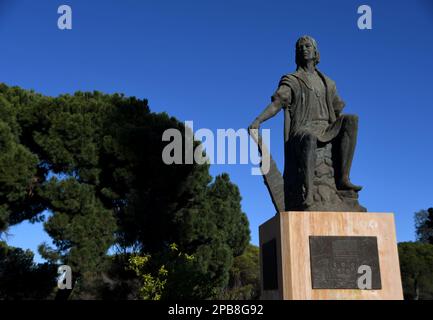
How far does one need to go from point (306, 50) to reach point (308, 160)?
2154 millimetres

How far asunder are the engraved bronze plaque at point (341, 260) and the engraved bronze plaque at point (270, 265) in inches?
25.0

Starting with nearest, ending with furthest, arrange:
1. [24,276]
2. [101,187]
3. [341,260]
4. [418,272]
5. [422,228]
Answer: [341,260], [24,276], [101,187], [418,272], [422,228]

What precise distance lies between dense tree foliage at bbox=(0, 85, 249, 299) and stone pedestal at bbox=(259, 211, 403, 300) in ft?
28.0

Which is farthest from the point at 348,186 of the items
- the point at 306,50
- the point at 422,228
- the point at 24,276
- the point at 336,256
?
the point at 422,228

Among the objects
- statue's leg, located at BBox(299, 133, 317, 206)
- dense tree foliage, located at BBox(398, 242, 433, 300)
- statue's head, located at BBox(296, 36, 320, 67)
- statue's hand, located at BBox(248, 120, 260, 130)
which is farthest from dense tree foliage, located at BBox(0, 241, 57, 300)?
dense tree foliage, located at BBox(398, 242, 433, 300)

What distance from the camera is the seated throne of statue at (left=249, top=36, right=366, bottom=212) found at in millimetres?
6359

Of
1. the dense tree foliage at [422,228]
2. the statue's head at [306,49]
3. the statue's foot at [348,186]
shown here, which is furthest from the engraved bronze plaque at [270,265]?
the dense tree foliage at [422,228]

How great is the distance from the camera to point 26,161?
14.8 meters

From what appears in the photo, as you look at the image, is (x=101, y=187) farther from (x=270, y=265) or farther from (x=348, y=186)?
(x=348, y=186)

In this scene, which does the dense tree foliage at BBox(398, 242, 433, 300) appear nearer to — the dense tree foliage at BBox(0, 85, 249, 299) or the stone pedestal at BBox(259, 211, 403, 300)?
the dense tree foliage at BBox(0, 85, 249, 299)

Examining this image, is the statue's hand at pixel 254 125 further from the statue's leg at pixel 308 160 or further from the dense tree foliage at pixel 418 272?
the dense tree foliage at pixel 418 272

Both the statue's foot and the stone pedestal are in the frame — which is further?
the statue's foot

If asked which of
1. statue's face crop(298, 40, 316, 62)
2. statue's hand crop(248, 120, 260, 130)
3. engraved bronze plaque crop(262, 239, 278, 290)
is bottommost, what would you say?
engraved bronze plaque crop(262, 239, 278, 290)

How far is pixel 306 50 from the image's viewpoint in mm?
7340
